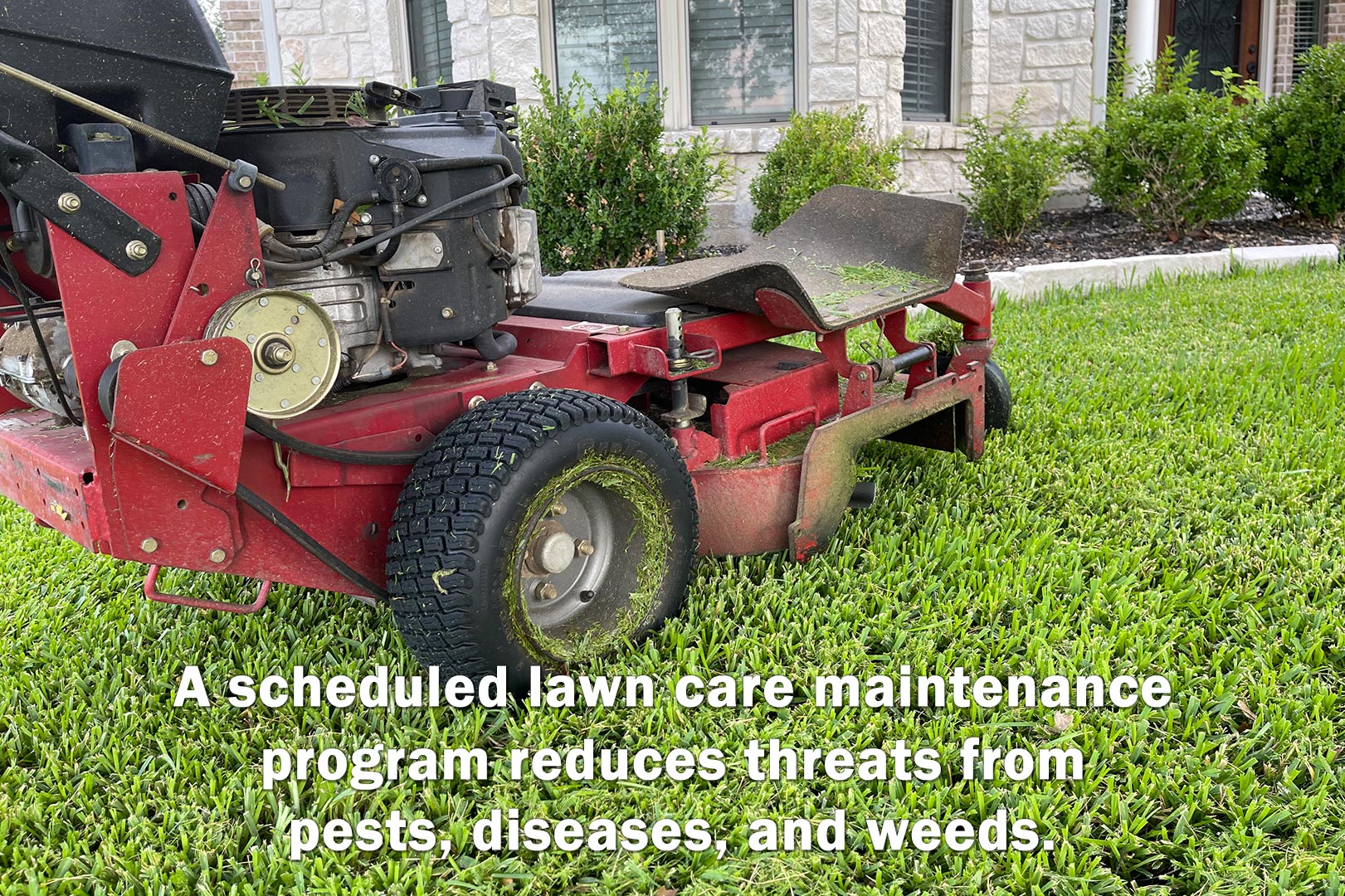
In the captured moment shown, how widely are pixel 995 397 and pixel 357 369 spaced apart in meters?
2.28

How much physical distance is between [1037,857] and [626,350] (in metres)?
1.42

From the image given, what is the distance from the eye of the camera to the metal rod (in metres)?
1.79

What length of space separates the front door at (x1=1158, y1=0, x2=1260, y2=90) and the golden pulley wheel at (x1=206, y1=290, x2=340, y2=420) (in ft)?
39.9

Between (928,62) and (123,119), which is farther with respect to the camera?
(928,62)

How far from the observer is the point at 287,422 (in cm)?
222

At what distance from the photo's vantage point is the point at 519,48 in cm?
739

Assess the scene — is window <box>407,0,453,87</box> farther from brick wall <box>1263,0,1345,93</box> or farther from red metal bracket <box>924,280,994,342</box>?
brick wall <box>1263,0,1345,93</box>

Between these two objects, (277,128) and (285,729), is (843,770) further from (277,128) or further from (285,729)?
(277,128)

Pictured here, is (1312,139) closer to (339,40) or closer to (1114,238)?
(1114,238)

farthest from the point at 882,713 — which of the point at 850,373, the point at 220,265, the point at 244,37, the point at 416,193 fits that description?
the point at 244,37

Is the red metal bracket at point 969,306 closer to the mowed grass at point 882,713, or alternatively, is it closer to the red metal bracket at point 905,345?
the red metal bracket at point 905,345

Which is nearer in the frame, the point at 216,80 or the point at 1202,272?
the point at 216,80

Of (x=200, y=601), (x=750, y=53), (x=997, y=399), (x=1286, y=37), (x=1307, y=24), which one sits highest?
(x=1307, y=24)

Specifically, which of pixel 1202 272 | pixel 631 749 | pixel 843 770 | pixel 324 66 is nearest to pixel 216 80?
pixel 631 749
